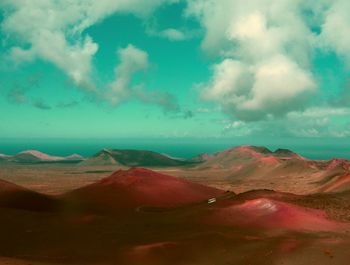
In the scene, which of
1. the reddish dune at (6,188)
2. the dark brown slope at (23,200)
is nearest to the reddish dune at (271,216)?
the dark brown slope at (23,200)

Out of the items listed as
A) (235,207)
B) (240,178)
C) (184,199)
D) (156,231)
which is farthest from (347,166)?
(156,231)

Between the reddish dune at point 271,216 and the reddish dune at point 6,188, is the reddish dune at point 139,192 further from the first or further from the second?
the reddish dune at point 271,216

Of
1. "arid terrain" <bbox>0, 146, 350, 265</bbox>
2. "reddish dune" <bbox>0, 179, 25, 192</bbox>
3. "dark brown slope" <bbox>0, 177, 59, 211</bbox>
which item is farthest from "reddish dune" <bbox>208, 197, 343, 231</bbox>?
"reddish dune" <bbox>0, 179, 25, 192</bbox>

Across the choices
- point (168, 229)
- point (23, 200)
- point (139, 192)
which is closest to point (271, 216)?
point (168, 229)

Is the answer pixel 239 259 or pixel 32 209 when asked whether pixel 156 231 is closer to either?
pixel 239 259

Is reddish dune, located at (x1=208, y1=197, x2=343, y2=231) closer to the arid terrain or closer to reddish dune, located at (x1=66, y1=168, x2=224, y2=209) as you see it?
the arid terrain
